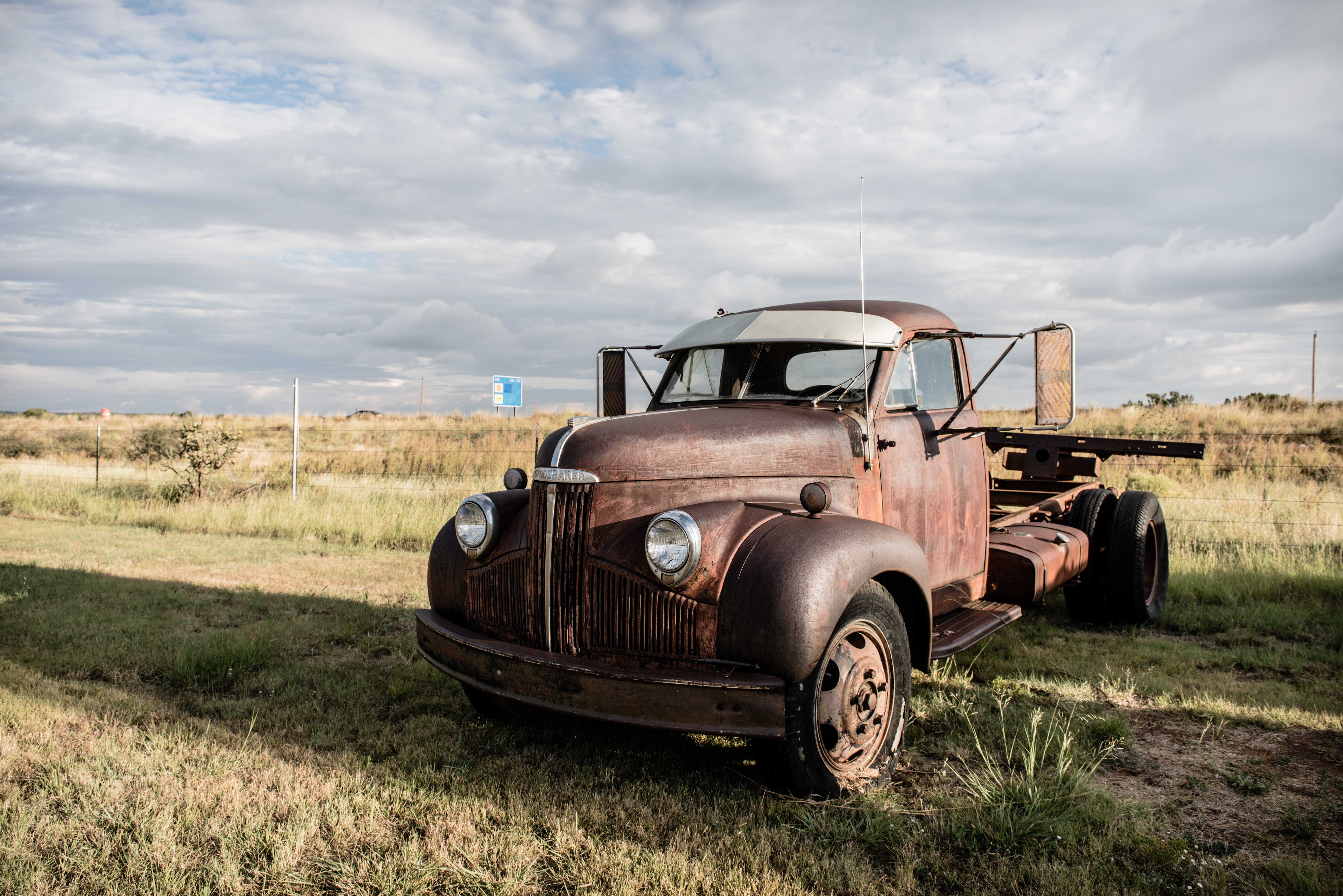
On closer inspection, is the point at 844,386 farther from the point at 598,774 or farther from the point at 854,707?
the point at 598,774

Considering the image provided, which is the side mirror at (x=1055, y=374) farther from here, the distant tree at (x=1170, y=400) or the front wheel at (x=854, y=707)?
the distant tree at (x=1170, y=400)

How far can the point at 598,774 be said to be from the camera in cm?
339

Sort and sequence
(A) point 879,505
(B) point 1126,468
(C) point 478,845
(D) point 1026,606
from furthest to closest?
(B) point 1126,468 → (D) point 1026,606 → (A) point 879,505 → (C) point 478,845

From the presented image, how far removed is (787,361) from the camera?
4.36m

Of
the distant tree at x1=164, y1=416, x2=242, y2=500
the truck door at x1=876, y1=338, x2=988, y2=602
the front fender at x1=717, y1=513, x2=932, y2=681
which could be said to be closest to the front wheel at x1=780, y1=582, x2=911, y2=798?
the front fender at x1=717, y1=513, x2=932, y2=681

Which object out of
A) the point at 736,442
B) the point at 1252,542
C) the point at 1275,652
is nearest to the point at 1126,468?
the point at 1252,542

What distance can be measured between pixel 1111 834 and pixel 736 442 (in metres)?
1.95

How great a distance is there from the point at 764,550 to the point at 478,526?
4.53ft

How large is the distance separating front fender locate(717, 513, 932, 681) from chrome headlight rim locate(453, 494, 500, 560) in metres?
1.20

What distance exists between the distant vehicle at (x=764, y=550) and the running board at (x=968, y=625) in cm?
2

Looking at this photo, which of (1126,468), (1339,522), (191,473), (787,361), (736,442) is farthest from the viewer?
(1126,468)

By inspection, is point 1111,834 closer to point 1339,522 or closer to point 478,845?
point 478,845

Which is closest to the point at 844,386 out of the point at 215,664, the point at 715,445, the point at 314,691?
the point at 715,445

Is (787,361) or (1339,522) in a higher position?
(787,361)
